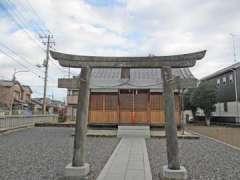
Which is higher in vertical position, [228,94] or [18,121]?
[228,94]

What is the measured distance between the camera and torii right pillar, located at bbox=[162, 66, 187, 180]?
4.61m

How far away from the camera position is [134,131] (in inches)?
517

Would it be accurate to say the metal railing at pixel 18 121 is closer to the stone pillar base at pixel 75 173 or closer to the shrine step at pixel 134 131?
the shrine step at pixel 134 131

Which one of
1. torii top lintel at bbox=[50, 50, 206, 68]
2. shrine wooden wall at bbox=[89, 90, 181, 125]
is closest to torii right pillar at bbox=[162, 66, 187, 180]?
torii top lintel at bbox=[50, 50, 206, 68]

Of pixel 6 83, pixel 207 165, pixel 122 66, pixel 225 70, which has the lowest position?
pixel 207 165

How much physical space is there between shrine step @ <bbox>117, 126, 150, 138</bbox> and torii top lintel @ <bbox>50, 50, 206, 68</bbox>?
782cm

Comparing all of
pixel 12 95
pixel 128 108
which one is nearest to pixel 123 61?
pixel 128 108

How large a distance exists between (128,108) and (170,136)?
9872mm

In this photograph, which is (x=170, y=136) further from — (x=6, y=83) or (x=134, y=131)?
(x=6, y=83)

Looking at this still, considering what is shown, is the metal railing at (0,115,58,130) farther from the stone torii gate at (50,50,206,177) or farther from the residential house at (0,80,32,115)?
the residential house at (0,80,32,115)

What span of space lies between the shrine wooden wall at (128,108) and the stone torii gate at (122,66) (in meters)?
9.36

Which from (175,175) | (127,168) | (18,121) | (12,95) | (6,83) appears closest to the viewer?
(175,175)

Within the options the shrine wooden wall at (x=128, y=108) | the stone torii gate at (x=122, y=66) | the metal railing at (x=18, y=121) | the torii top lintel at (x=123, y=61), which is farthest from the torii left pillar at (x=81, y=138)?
the metal railing at (x=18, y=121)

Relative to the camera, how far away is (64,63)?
5.37 m
